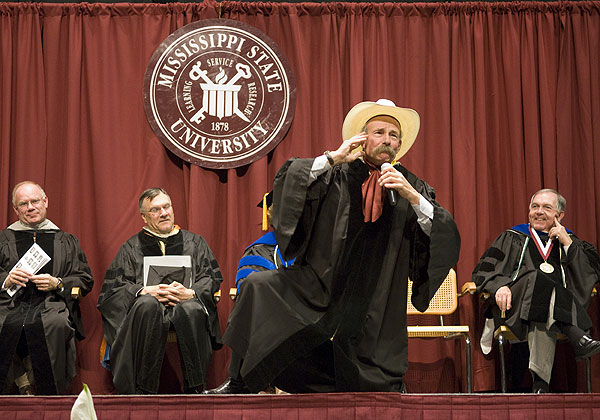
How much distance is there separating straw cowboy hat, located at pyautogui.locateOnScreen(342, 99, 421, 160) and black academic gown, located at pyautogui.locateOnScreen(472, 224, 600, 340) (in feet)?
5.46

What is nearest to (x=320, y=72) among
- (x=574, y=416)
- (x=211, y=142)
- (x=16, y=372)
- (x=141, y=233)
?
(x=211, y=142)

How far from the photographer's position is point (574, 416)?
3238mm

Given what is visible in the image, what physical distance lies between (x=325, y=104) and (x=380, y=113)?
2.40 meters

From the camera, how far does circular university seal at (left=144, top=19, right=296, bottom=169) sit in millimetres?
6250

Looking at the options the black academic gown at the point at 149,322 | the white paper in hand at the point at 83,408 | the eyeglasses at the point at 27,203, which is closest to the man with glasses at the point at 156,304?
the black academic gown at the point at 149,322

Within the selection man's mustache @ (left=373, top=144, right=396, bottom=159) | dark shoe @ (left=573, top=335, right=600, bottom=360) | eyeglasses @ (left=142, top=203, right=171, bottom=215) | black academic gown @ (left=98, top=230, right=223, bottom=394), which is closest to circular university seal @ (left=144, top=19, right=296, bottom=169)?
eyeglasses @ (left=142, top=203, right=171, bottom=215)

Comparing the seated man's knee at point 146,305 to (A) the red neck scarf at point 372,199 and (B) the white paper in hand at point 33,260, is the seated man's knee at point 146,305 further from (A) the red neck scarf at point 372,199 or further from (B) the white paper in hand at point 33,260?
(A) the red neck scarf at point 372,199

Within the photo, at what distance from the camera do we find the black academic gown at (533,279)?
5133mm

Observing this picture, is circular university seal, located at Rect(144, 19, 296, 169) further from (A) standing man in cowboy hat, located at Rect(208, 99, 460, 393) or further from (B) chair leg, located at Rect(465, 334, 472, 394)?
(A) standing man in cowboy hat, located at Rect(208, 99, 460, 393)

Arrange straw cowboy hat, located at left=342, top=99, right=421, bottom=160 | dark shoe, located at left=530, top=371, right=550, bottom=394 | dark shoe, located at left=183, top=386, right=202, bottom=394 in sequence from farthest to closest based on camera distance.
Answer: dark shoe, located at left=530, top=371, right=550, bottom=394
dark shoe, located at left=183, top=386, right=202, bottom=394
straw cowboy hat, located at left=342, top=99, right=421, bottom=160

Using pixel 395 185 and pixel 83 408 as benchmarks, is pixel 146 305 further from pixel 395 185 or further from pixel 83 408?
pixel 83 408

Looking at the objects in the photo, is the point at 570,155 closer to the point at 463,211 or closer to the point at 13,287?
the point at 463,211

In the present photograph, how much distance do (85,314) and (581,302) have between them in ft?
11.7

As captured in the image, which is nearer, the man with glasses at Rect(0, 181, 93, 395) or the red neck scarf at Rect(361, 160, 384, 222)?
the red neck scarf at Rect(361, 160, 384, 222)
